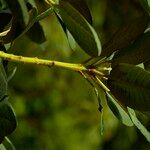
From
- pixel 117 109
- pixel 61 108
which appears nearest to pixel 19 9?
pixel 117 109

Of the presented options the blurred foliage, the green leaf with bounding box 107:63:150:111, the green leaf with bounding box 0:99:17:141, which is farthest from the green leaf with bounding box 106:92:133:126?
the blurred foliage

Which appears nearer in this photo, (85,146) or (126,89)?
(126,89)

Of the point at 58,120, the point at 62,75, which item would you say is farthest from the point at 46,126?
the point at 62,75

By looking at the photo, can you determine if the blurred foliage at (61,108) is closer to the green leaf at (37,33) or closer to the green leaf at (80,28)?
the green leaf at (37,33)

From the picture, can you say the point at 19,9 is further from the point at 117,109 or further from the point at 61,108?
the point at 61,108

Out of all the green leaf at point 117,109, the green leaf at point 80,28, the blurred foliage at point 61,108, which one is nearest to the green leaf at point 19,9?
the green leaf at point 80,28

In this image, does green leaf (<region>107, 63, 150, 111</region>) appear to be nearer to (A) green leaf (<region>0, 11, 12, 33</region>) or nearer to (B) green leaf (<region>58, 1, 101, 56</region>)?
(B) green leaf (<region>58, 1, 101, 56</region>)

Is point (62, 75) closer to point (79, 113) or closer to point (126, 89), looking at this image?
point (79, 113)
